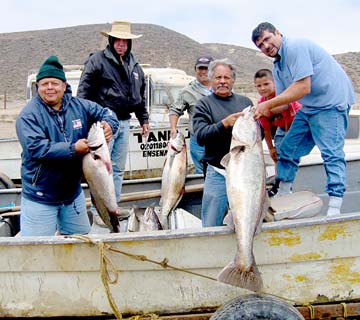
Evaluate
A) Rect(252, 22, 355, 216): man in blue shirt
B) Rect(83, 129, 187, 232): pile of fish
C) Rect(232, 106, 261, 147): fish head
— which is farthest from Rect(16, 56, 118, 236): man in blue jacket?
Rect(252, 22, 355, 216): man in blue shirt

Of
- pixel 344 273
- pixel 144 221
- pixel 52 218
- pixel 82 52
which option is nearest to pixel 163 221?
pixel 144 221

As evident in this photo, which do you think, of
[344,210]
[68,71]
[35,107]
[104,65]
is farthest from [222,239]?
[68,71]

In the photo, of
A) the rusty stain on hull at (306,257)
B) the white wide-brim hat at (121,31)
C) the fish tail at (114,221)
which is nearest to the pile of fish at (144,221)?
the fish tail at (114,221)

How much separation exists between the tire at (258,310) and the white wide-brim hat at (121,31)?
3064 mm

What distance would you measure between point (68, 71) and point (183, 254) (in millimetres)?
8934

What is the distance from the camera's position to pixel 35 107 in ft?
12.2

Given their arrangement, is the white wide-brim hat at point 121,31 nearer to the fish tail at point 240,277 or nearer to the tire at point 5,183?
the fish tail at point 240,277

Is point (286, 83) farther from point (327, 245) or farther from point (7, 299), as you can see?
point (7, 299)

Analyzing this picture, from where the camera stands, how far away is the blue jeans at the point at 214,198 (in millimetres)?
4156

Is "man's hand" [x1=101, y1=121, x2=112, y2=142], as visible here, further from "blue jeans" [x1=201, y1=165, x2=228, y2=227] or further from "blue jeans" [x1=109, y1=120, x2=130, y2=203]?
"blue jeans" [x1=109, y1=120, x2=130, y2=203]

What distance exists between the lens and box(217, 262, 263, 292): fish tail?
3.24 metres

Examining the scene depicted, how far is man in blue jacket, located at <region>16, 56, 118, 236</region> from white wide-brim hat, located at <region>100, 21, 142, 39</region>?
1497mm

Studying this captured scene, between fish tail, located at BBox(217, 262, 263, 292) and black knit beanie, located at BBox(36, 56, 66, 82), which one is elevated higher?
black knit beanie, located at BBox(36, 56, 66, 82)

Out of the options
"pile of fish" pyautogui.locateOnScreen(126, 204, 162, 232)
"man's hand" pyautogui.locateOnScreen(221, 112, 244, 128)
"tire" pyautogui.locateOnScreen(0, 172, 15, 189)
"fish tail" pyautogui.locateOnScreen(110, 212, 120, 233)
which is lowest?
"tire" pyautogui.locateOnScreen(0, 172, 15, 189)
